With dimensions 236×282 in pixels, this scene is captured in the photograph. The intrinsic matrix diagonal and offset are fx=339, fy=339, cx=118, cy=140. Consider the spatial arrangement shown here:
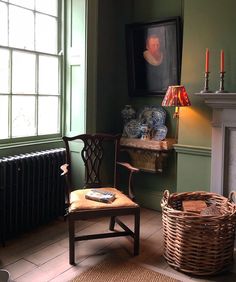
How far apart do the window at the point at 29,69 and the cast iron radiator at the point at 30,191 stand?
0.32 m

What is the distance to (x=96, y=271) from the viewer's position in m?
2.34

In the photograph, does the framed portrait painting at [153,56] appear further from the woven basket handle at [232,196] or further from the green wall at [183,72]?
the woven basket handle at [232,196]

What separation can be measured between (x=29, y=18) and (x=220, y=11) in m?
1.67

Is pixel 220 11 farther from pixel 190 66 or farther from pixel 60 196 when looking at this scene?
pixel 60 196

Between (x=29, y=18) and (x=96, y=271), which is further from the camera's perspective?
(x=29, y=18)

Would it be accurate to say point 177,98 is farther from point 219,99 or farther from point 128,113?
point 128,113

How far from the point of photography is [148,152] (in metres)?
3.36

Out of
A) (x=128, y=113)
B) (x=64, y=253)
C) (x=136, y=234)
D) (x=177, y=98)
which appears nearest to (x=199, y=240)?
(x=136, y=234)

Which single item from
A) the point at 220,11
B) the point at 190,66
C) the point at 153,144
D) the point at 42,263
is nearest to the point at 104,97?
the point at 153,144

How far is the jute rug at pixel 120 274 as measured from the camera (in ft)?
7.37

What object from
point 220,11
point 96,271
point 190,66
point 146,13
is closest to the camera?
point 96,271

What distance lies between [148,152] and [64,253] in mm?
1287

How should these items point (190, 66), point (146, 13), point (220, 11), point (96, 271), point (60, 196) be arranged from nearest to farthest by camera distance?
point (96, 271), point (220, 11), point (190, 66), point (60, 196), point (146, 13)

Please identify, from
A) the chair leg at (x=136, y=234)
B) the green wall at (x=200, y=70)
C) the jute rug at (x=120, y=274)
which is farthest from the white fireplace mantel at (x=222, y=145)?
the jute rug at (x=120, y=274)
